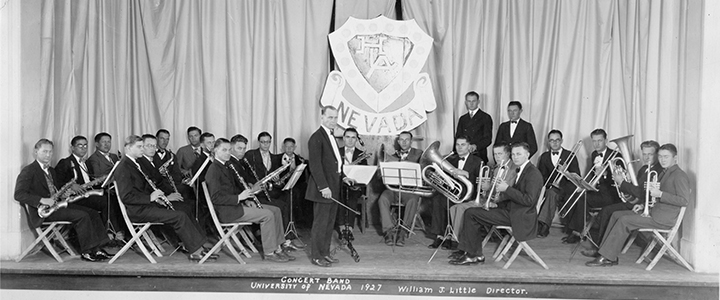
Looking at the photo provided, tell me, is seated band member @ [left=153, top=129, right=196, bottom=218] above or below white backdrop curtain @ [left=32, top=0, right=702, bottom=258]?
below

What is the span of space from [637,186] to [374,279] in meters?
3.03

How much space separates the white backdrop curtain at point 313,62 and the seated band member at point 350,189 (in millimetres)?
919

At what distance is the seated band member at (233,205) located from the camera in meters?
5.77

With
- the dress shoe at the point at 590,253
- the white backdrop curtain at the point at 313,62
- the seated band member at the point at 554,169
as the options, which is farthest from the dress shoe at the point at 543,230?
the white backdrop curtain at the point at 313,62

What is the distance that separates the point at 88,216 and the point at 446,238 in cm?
397

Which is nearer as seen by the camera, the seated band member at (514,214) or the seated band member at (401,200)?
the seated band member at (514,214)

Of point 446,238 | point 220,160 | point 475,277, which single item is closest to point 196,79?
point 220,160

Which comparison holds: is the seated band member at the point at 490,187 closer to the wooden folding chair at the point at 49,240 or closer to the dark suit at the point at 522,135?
the dark suit at the point at 522,135

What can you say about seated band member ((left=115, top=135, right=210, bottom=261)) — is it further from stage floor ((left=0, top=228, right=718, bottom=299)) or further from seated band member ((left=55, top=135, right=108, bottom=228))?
seated band member ((left=55, top=135, right=108, bottom=228))

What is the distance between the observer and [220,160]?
5.94m

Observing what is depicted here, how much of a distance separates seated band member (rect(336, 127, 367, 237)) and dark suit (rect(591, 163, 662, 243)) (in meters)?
2.85

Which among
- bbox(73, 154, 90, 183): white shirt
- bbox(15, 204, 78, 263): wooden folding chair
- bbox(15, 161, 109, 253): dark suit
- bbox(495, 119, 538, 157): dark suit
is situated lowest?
bbox(15, 204, 78, 263): wooden folding chair

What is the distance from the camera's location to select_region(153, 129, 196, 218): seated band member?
21.5 ft

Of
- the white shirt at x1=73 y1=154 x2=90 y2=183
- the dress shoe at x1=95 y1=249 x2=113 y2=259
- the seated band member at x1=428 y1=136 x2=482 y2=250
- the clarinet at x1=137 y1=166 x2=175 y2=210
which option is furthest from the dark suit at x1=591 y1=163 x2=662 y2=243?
the white shirt at x1=73 y1=154 x2=90 y2=183
